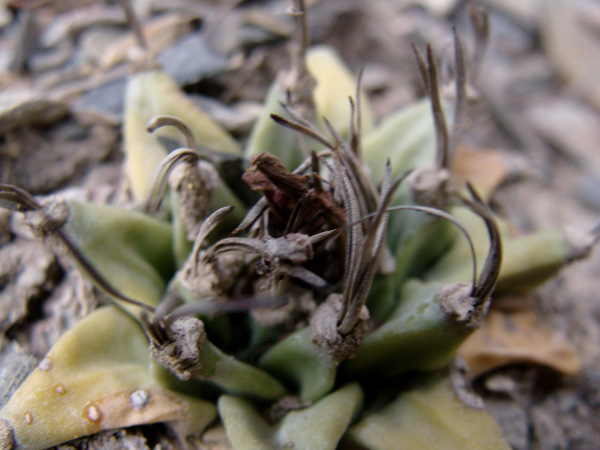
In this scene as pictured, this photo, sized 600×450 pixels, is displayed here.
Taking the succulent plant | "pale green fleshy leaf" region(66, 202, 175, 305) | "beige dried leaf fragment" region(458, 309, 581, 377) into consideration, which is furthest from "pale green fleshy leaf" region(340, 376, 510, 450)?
"pale green fleshy leaf" region(66, 202, 175, 305)

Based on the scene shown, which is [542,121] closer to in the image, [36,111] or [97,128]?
[97,128]

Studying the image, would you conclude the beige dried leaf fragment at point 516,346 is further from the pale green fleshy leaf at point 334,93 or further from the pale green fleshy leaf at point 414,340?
the pale green fleshy leaf at point 334,93

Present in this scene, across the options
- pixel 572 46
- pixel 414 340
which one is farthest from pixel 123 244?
pixel 572 46

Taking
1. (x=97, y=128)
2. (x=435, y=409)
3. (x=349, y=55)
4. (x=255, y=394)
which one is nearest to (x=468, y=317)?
(x=435, y=409)

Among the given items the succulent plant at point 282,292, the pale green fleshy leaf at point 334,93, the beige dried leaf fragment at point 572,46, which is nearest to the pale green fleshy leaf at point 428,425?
the succulent plant at point 282,292

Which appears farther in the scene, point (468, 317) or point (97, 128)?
point (97, 128)

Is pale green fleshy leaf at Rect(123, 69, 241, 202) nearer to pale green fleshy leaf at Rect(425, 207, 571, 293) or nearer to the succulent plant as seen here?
the succulent plant

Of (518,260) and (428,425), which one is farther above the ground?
(518,260)

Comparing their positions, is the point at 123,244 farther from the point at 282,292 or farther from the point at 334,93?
the point at 334,93

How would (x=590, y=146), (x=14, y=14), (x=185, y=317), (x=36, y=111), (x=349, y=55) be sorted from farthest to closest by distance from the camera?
(x=590, y=146) < (x=349, y=55) < (x=14, y=14) < (x=36, y=111) < (x=185, y=317)
